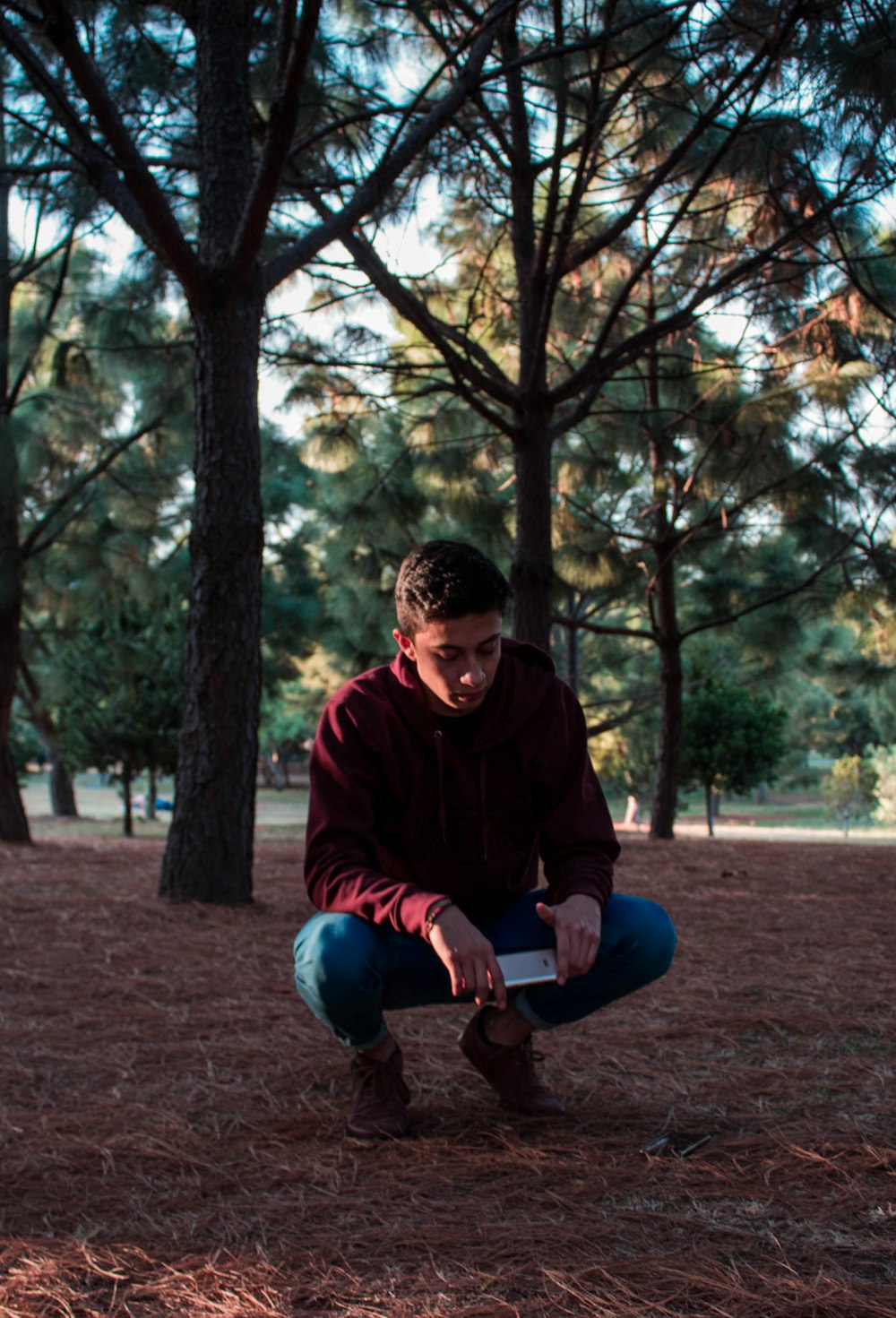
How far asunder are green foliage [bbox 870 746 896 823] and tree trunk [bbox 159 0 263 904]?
67.2 ft

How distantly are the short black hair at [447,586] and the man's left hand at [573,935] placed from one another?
0.43m

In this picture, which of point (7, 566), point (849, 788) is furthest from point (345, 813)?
point (849, 788)

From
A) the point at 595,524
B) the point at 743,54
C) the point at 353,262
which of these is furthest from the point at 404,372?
the point at 595,524

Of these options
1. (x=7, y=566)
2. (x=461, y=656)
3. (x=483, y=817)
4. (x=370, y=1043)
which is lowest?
(x=370, y=1043)

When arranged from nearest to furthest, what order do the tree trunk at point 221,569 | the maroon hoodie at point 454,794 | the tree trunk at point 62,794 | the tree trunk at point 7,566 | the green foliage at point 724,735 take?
the maroon hoodie at point 454,794 → the tree trunk at point 221,569 → the tree trunk at point 7,566 → the green foliage at point 724,735 → the tree trunk at point 62,794

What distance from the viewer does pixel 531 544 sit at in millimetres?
4988

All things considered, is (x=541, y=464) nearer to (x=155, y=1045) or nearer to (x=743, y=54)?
(x=743, y=54)

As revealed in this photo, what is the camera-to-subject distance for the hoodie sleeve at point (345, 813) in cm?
170

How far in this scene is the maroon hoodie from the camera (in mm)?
1744

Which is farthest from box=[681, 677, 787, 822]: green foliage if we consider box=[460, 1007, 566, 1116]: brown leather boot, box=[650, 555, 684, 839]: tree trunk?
box=[460, 1007, 566, 1116]: brown leather boot

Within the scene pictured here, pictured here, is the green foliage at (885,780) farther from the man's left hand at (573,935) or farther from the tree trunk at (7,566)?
the man's left hand at (573,935)

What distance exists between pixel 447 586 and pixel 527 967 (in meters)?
0.54

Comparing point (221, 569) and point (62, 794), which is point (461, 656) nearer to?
point (221, 569)

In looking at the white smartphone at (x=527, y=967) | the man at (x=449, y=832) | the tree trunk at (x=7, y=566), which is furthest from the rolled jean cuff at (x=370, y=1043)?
the tree trunk at (x=7, y=566)
